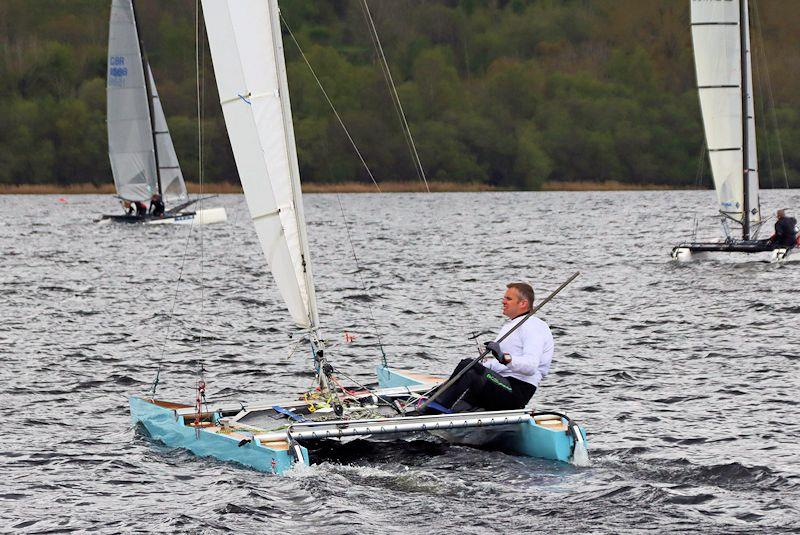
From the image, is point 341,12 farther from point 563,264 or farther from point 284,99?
point 284,99

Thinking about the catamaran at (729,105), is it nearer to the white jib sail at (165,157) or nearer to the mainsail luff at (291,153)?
the mainsail luff at (291,153)

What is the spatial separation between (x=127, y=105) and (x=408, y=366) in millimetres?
36326

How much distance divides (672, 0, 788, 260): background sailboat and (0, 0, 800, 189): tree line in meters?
55.9

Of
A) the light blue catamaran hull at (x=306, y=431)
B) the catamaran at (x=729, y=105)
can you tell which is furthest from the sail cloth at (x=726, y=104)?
the light blue catamaran hull at (x=306, y=431)

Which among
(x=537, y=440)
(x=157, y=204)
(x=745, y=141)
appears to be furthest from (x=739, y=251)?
(x=157, y=204)

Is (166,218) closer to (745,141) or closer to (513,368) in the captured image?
(745,141)

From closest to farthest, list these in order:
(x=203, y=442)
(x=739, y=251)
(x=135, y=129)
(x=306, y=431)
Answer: (x=306, y=431) < (x=203, y=442) < (x=739, y=251) < (x=135, y=129)

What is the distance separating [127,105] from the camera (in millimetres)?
52719

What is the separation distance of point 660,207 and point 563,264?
40.2 meters

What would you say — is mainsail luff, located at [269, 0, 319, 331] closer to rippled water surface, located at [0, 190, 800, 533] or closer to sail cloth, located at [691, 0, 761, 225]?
rippled water surface, located at [0, 190, 800, 533]

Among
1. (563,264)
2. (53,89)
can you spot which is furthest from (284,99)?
(53,89)

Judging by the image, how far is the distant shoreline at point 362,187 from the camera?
101938mm

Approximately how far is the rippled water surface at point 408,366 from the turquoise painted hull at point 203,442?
137mm

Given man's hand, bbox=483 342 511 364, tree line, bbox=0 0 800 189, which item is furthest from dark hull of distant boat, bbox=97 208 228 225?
man's hand, bbox=483 342 511 364
